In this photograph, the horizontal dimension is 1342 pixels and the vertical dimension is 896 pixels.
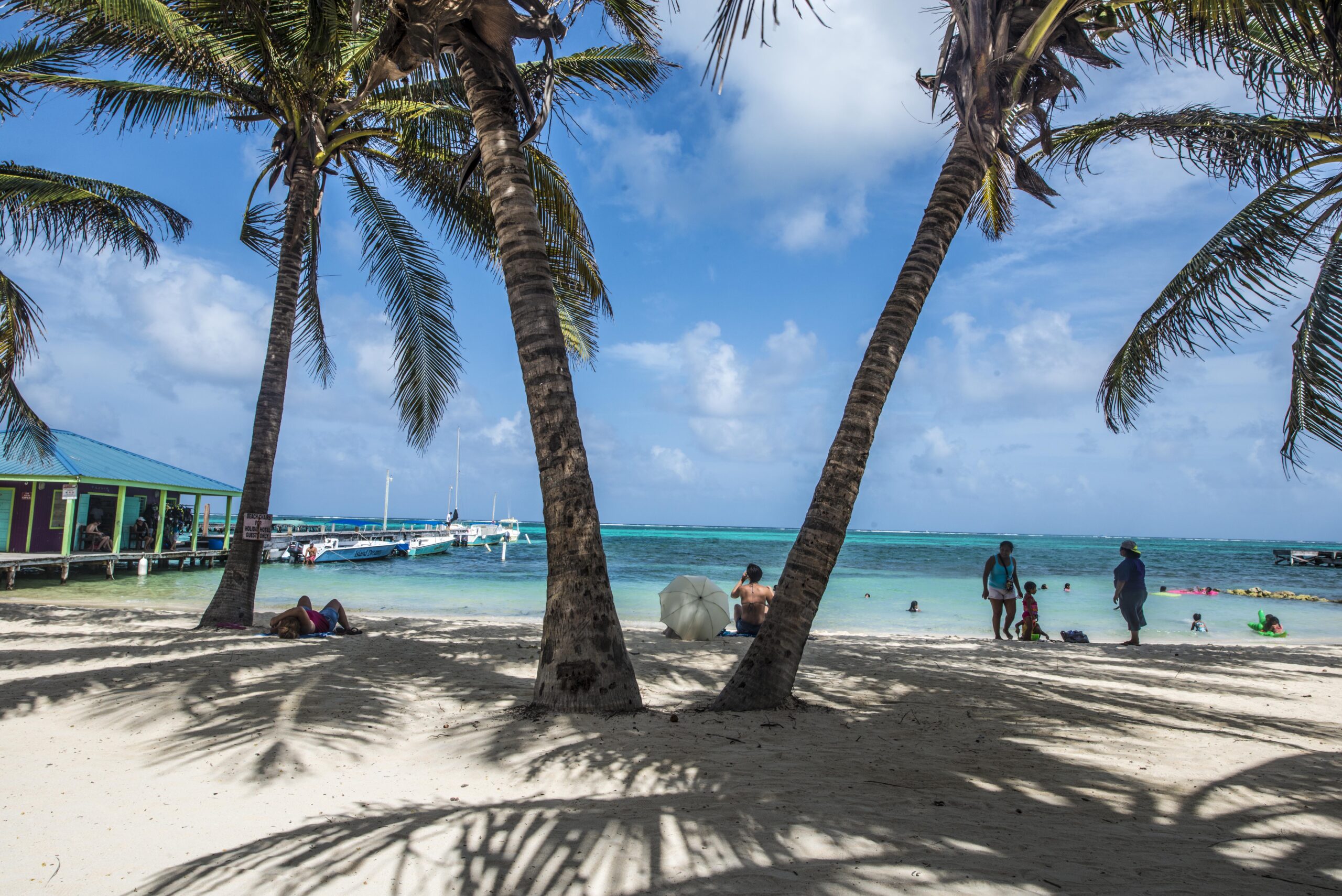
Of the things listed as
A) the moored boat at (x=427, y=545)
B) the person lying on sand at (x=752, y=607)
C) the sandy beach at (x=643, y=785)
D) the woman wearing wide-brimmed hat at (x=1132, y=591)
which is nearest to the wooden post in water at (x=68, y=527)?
the sandy beach at (x=643, y=785)

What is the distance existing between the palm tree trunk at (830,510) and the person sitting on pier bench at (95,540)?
2404 centimetres

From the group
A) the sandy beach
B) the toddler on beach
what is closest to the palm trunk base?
the sandy beach

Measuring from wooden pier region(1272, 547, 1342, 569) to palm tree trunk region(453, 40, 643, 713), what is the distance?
5480 centimetres

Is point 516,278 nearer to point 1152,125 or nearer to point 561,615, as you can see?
point 561,615

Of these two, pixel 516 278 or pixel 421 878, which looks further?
pixel 516 278

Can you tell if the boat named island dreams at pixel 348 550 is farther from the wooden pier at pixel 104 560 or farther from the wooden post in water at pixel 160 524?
the wooden post in water at pixel 160 524

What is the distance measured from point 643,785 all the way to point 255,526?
22.8ft

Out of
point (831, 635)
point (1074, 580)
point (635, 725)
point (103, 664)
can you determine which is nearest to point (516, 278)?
point (635, 725)

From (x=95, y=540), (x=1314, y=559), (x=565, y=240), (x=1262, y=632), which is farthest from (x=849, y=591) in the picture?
(x=1314, y=559)

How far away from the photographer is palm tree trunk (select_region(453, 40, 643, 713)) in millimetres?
4504

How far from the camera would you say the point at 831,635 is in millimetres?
11703

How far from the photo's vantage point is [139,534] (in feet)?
77.1

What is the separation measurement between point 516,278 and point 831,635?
8.89 metres

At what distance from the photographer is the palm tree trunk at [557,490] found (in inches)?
177
